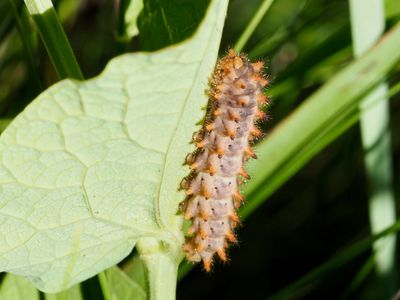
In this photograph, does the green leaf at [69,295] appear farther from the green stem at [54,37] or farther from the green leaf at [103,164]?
the green stem at [54,37]

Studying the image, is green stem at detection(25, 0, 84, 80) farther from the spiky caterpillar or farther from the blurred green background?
the blurred green background

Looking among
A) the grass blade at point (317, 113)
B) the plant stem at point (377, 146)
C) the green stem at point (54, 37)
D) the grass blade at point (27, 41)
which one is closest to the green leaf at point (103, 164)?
the green stem at point (54, 37)

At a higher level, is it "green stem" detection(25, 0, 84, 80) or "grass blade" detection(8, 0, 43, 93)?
"green stem" detection(25, 0, 84, 80)

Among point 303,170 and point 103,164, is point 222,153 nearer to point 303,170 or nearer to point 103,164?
point 103,164

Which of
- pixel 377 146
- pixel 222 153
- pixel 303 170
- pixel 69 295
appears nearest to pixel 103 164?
pixel 222 153

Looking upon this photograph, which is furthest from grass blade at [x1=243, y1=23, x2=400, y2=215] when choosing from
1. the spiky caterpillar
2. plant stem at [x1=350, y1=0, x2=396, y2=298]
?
the spiky caterpillar

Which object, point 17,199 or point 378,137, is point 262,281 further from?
point 17,199

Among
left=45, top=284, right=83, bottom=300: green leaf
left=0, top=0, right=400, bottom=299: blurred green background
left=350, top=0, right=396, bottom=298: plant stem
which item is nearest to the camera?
left=45, top=284, right=83, bottom=300: green leaf
